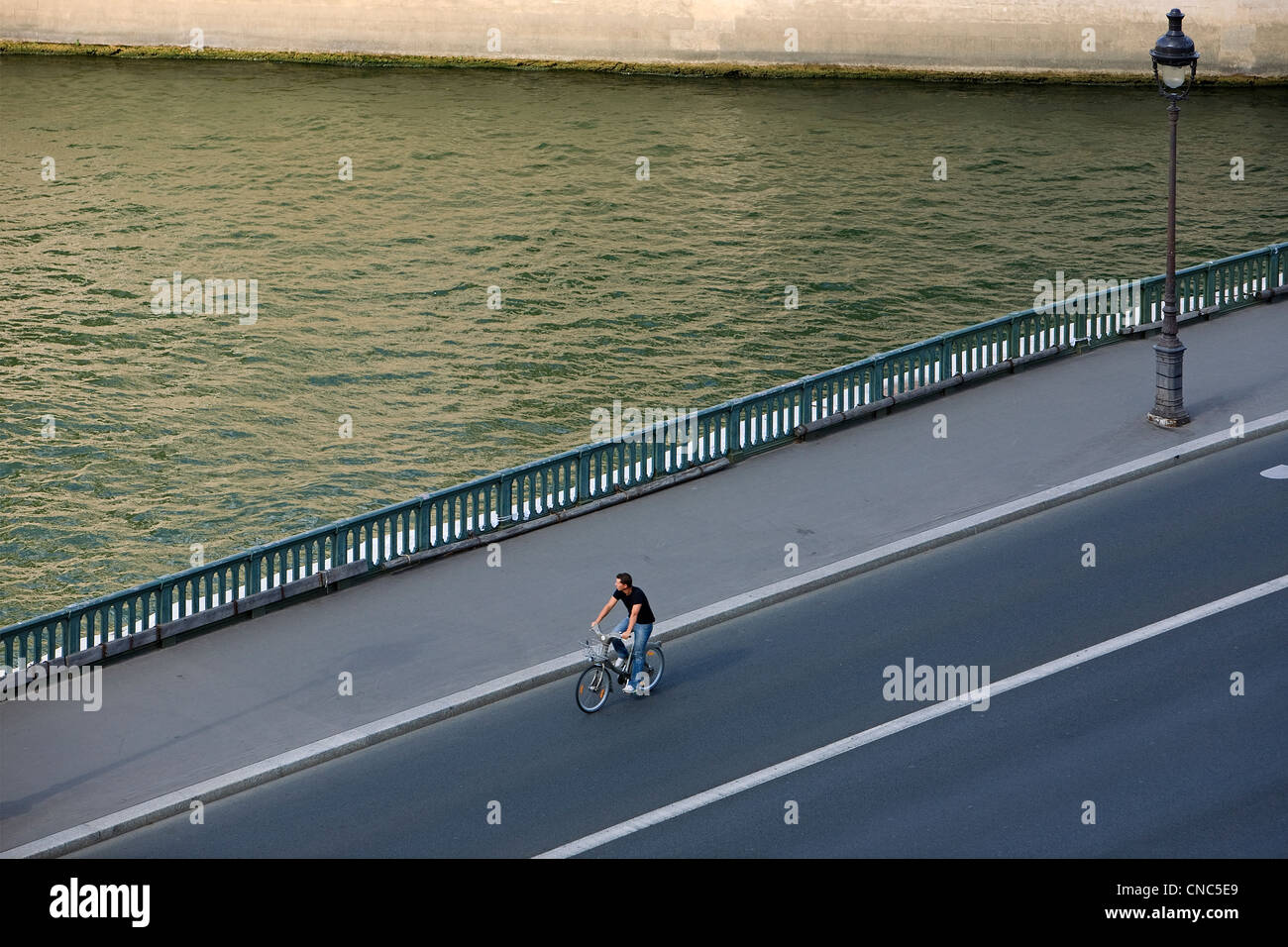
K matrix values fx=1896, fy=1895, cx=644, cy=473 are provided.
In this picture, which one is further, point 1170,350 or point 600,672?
point 1170,350

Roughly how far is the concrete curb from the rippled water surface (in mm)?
9245

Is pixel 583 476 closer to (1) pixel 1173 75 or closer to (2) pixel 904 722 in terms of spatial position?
(2) pixel 904 722

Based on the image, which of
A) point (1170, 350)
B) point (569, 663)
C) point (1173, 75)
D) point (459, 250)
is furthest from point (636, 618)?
point (459, 250)

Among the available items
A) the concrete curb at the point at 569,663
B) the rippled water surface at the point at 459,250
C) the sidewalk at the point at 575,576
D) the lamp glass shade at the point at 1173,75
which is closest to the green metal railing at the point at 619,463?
the sidewalk at the point at 575,576

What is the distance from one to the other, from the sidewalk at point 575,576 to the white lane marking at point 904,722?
10.0ft

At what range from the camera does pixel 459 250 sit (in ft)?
141

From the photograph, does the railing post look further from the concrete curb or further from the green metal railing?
the concrete curb

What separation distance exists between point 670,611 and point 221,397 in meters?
15.5

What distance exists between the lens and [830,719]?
63.7 feet

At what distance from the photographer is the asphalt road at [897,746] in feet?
57.5

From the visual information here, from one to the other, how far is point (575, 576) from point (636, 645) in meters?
3.04

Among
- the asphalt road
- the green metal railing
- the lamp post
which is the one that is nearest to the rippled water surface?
the green metal railing
